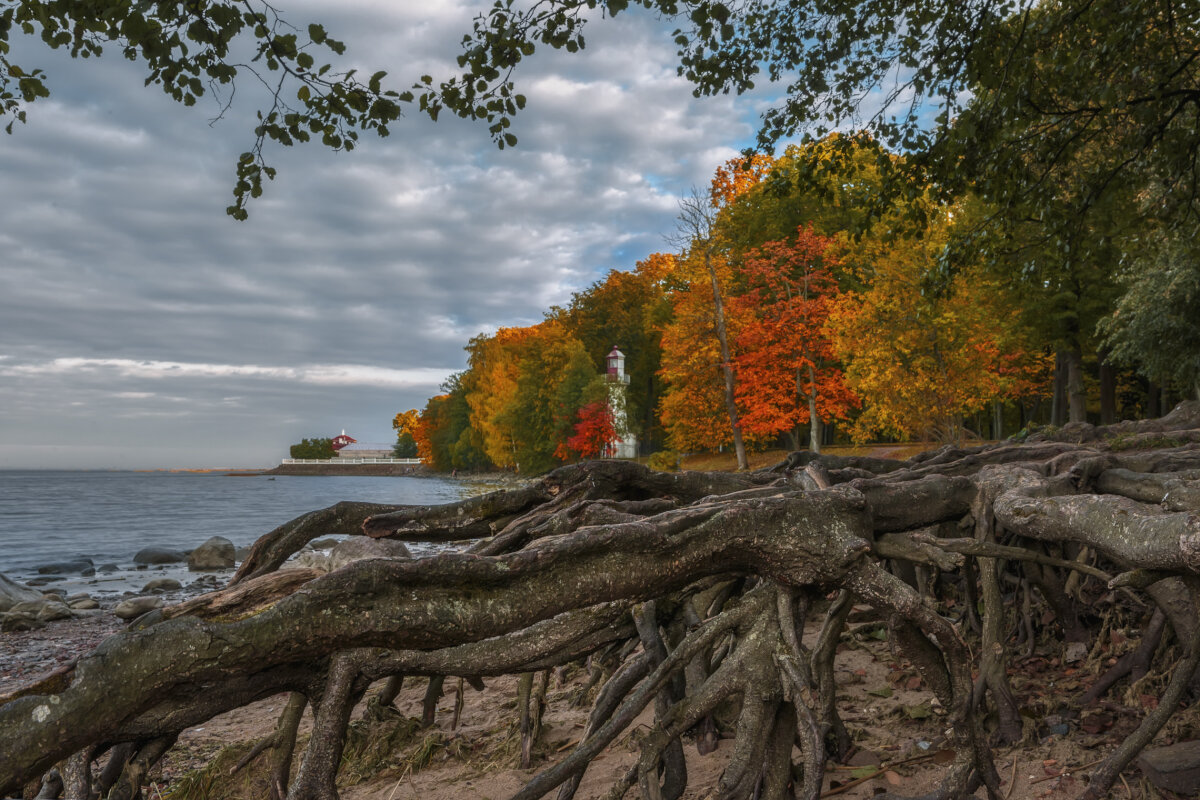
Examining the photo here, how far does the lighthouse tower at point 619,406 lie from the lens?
51.4 m

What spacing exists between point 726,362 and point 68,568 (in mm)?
24982

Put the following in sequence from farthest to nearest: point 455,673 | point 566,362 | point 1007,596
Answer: point 566,362, point 1007,596, point 455,673

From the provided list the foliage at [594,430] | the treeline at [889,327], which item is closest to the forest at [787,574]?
the treeline at [889,327]

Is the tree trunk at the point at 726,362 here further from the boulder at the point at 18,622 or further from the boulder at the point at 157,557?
the boulder at the point at 18,622

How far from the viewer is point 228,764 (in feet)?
19.9

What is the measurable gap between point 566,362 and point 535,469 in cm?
965

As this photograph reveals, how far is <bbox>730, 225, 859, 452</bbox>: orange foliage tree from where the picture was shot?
3316cm

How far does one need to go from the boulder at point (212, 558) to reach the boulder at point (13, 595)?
6.23 meters

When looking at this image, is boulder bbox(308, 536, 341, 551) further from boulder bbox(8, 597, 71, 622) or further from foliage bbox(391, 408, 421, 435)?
foliage bbox(391, 408, 421, 435)

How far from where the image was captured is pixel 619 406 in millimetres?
51406

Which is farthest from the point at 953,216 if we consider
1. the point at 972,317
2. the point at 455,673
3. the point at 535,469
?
the point at 535,469

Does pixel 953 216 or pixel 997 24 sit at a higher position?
pixel 953 216

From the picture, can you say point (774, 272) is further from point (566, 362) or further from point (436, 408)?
point (436, 408)

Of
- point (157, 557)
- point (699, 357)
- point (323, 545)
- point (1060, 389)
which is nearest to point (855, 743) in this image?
point (323, 545)
